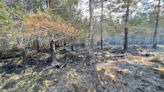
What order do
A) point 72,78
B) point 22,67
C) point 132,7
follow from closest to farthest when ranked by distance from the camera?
point 72,78 < point 22,67 < point 132,7

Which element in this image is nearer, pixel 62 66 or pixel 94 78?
pixel 94 78

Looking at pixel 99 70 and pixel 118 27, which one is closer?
pixel 99 70

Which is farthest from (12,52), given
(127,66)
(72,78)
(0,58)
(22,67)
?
(127,66)

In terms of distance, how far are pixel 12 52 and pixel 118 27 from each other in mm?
10441

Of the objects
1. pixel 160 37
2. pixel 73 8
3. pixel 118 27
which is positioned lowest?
pixel 160 37

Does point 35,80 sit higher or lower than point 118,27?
lower

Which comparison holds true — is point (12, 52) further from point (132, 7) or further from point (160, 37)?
point (160, 37)

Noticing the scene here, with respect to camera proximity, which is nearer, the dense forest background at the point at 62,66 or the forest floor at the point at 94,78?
the forest floor at the point at 94,78

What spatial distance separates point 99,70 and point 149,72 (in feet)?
8.97

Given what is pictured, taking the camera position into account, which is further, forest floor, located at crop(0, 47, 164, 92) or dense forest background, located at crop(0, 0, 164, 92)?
dense forest background, located at crop(0, 0, 164, 92)

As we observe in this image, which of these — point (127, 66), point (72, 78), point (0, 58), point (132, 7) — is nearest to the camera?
point (72, 78)

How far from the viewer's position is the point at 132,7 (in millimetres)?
14172

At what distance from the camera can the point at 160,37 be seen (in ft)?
119

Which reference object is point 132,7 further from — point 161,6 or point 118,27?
point 161,6
